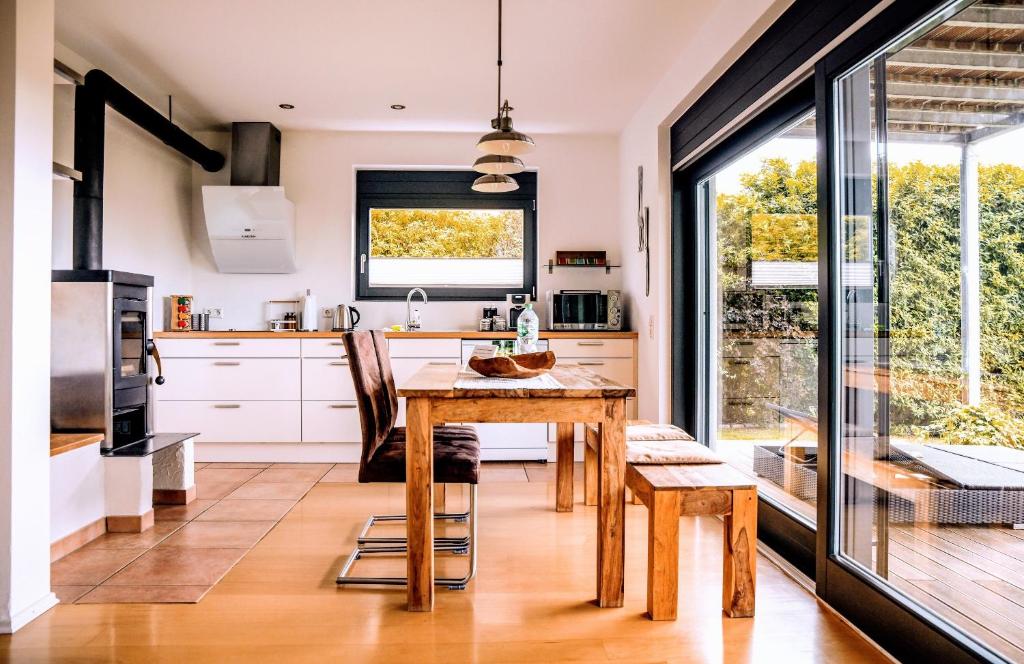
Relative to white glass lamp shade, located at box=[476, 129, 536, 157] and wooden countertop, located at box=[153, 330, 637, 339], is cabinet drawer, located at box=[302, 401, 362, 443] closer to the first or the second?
wooden countertop, located at box=[153, 330, 637, 339]

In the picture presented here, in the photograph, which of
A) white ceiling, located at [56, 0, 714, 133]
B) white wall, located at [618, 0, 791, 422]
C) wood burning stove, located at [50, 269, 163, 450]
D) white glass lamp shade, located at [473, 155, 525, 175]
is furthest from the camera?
white ceiling, located at [56, 0, 714, 133]

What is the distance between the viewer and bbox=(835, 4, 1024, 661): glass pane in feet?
4.91

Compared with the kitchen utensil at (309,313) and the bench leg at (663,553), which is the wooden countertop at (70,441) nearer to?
the kitchen utensil at (309,313)

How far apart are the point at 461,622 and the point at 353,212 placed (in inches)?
148

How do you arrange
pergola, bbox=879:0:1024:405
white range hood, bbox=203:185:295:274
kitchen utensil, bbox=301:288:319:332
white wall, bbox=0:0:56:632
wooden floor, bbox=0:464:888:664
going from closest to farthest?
pergola, bbox=879:0:1024:405
wooden floor, bbox=0:464:888:664
white wall, bbox=0:0:56:632
white range hood, bbox=203:185:295:274
kitchen utensil, bbox=301:288:319:332

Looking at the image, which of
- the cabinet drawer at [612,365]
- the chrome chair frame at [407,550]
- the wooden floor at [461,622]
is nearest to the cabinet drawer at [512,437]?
the cabinet drawer at [612,365]

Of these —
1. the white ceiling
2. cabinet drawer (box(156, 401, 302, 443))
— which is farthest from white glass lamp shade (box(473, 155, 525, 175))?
cabinet drawer (box(156, 401, 302, 443))

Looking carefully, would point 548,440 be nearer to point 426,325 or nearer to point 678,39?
point 426,325

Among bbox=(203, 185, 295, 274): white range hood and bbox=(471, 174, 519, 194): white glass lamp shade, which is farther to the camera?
bbox=(203, 185, 295, 274): white range hood

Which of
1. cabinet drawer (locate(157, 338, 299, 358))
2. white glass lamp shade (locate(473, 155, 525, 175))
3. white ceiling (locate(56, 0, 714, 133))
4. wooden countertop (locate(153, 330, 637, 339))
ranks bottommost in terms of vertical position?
cabinet drawer (locate(157, 338, 299, 358))

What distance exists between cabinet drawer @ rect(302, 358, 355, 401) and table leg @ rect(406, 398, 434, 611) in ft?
8.14

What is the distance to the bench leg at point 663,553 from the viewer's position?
2.05 meters

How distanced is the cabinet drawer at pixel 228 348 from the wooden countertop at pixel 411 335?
29mm

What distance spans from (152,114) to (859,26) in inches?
155
